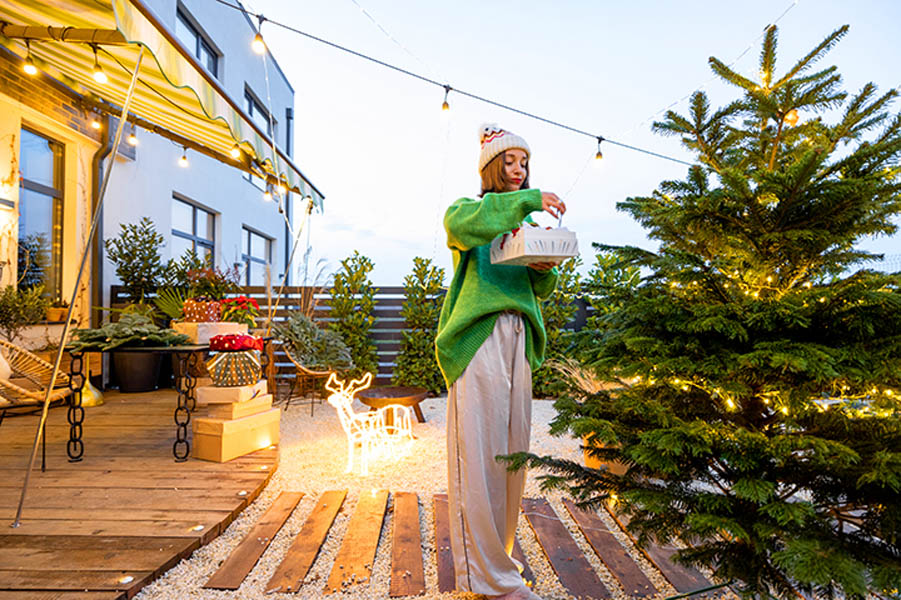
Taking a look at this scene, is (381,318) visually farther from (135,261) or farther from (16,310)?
(16,310)

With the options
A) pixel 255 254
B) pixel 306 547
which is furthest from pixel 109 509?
pixel 255 254

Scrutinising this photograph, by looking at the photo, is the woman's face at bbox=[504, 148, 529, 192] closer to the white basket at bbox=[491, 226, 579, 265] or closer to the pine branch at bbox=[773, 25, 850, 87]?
the white basket at bbox=[491, 226, 579, 265]

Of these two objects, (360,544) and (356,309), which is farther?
(356,309)

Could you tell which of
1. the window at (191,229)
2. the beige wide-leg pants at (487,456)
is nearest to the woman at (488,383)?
the beige wide-leg pants at (487,456)

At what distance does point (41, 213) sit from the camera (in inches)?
187

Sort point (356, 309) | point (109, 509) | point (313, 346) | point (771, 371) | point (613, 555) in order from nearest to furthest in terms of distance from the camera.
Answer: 1. point (771, 371)
2. point (613, 555)
3. point (109, 509)
4. point (313, 346)
5. point (356, 309)

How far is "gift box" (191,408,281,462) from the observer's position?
115 inches

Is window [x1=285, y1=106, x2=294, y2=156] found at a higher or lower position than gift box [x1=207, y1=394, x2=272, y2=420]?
higher

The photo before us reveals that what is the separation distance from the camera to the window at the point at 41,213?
4.49 m

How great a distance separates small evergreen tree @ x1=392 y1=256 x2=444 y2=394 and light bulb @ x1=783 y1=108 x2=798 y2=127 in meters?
4.48

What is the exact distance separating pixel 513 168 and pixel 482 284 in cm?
42

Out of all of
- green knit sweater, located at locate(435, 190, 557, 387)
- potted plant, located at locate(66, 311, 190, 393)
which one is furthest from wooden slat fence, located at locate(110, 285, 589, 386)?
green knit sweater, located at locate(435, 190, 557, 387)

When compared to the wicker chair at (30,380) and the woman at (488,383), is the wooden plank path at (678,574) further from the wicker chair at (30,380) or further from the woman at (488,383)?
the wicker chair at (30,380)

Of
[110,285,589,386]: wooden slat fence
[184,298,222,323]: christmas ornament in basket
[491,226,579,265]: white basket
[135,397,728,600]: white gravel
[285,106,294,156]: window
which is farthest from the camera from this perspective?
[285,106,294,156]: window
